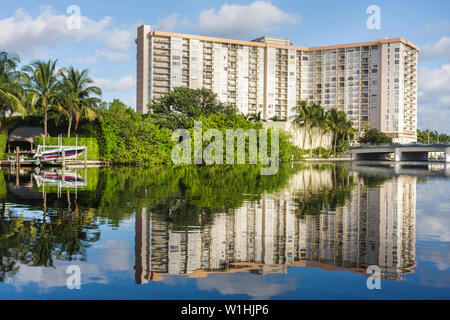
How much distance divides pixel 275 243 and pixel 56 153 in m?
33.8

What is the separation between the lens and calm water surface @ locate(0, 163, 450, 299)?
5789 millimetres

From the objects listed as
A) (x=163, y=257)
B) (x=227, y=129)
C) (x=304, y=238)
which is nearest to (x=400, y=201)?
(x=304, y=238)

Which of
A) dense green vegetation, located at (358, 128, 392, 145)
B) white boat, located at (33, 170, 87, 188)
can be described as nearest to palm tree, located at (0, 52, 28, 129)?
white boat, located at (33, 170, 87, 188)

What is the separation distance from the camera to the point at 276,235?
9.22m

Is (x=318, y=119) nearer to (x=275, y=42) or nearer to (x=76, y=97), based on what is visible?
(x=76, y=97)

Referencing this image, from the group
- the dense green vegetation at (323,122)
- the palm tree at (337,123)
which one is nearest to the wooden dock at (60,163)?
the dense green vegetation at (323,122)

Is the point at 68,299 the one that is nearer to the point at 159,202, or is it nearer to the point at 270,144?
the point at 159,202

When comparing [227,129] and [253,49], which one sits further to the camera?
[253,49]

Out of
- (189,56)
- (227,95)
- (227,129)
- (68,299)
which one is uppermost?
(189,56)

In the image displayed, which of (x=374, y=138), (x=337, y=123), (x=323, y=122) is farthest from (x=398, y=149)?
(x=374, y=138)

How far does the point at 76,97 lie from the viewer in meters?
45.0

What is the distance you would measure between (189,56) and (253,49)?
20.3 metres

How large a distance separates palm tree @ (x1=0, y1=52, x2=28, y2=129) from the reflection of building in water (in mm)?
31148

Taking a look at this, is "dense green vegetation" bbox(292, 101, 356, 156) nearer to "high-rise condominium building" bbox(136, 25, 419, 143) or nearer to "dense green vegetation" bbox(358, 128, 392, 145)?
"dense green vegetation" bbox(358, 128, 392, 145)
